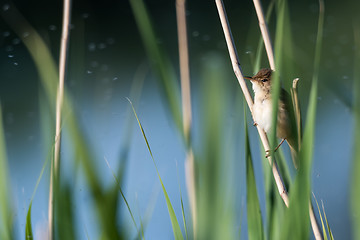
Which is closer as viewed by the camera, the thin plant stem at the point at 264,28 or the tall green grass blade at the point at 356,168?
the tall green grass blade at the point at 356,168

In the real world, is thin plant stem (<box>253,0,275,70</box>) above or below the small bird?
above

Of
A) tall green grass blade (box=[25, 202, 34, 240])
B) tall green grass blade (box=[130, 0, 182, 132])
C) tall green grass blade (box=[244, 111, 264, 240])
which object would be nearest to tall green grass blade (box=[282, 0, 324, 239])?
tall green grass blade (box=[244, 111, 264, 240])

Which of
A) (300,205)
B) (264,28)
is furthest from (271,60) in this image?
(300,205)

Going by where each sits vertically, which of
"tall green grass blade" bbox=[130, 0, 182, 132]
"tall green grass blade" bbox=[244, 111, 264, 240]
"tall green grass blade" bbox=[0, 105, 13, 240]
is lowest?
"tall green grass blade" bbox=[244, 111, 264, 240]

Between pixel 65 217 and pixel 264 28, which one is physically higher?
pixel 264 28

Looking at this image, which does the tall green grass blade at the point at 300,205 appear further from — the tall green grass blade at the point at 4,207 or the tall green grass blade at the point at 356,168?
the tall green grass blade at the point at 4,207

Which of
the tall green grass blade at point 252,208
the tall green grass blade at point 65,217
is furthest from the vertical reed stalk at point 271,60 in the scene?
the tall green grass blade at point 65,217

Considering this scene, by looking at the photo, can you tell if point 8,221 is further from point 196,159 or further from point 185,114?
point 185,114

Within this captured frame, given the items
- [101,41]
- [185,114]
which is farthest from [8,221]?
[101,41]

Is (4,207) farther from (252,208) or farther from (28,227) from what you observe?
(252,208)

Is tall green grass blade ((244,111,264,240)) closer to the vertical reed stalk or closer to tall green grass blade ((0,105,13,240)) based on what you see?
the vertical reed stalk

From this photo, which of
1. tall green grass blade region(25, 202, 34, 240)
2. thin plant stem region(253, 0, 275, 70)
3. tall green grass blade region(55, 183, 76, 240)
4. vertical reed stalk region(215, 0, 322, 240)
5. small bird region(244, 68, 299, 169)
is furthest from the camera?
small bird region(244, 68, 299, 169)

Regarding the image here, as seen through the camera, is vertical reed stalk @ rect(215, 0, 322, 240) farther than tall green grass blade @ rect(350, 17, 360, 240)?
Yes
